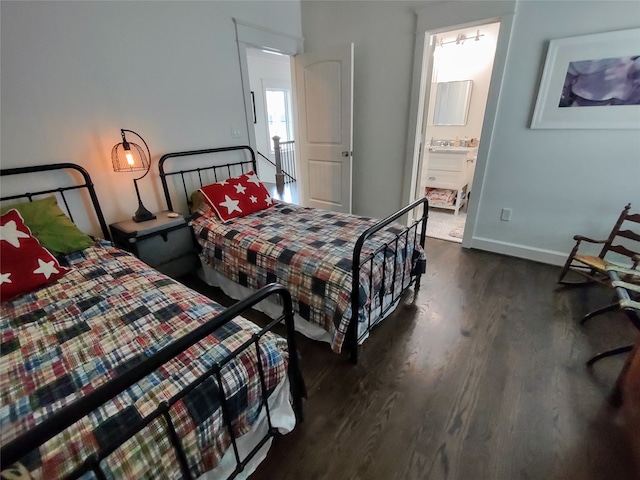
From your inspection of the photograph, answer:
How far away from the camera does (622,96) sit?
2.18 metres

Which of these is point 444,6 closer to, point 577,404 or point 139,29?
point 139,29

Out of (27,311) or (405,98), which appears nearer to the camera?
(27,311)

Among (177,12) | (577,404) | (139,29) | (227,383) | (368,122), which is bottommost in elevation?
(577,404)

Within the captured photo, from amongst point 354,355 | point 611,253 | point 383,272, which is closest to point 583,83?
point 611,253

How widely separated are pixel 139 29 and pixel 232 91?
84 cm

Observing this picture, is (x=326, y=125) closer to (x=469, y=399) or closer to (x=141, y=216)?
(x=141, y=216)

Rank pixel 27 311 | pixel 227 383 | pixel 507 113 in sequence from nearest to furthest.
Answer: pixel 227 383, pixel 27 311, pixel 507 113

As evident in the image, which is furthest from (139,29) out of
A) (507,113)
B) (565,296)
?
(565,296)

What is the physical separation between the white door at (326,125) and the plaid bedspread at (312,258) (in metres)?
1.18

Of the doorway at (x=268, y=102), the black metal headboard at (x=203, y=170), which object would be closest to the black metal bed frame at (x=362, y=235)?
the black metal headboard at (x=203, y=170)

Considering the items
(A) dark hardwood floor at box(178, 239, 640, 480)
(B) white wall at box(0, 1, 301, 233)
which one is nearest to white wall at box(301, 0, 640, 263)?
(A) dark hardwood floor at box(178, 239, 640, 480)

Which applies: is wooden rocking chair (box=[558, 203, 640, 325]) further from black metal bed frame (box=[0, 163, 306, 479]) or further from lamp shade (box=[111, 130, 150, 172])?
lamp shade (box=[111, 130, 150, 172])

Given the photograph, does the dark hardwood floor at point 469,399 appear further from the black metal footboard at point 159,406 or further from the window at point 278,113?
the window at point 278,113

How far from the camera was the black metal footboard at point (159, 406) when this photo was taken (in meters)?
0.54
